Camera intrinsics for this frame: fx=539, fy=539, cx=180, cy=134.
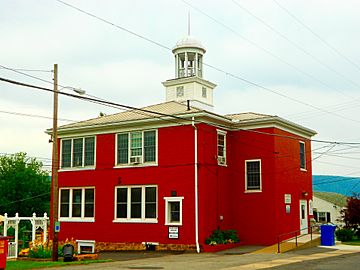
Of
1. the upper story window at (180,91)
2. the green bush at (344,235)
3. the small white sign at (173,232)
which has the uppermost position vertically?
the upper story window at (180,91)

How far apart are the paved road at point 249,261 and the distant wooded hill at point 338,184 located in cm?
5394

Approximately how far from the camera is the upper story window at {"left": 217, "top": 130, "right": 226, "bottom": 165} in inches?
1260

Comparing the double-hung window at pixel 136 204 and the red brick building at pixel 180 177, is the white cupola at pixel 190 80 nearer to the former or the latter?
the red brick building at pixel 180 177

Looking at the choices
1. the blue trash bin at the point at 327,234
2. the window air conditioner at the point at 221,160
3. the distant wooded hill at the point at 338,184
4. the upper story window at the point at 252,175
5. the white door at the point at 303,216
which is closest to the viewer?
the blue trash bin at the point at 327,234

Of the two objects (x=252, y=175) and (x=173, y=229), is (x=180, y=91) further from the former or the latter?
(x=173, y=229)

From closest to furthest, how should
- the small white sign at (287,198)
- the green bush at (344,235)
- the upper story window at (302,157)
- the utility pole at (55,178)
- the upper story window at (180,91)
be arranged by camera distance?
1. the utility pole at (55,178)
2. the small white sign at (287,198)
3. the green bush at (344,235)
4. the upper story window at (302,157)
5. the upper story window at (180,91)

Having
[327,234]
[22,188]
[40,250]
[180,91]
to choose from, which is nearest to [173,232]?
[40,250]

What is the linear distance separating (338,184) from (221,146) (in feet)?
227

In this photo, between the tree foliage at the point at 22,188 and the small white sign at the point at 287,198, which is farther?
the tree foliage at the point at 22,188

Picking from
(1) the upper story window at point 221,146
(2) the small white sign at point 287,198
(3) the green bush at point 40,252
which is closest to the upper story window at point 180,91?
(1) the upper story window at point 221,146

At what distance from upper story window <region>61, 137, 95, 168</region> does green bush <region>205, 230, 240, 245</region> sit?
938 centimetres

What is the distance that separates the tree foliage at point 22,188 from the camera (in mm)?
63219

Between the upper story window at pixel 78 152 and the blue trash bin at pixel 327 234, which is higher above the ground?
the upper story window at pixel 78 152

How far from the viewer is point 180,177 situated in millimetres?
30328
